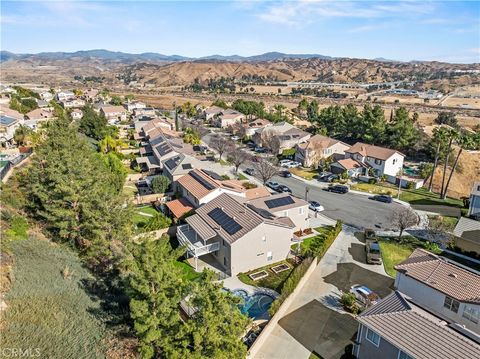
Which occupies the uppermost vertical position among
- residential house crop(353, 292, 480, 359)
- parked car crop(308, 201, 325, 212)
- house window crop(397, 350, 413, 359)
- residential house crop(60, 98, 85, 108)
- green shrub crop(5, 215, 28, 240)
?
residential house crop(60, 98, 85, 108)

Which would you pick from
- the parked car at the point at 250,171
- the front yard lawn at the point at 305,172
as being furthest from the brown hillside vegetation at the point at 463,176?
the parked car at the point at 250,171

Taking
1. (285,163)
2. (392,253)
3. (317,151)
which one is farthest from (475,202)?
(285,163)

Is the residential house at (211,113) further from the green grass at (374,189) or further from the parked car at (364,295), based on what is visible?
the parked car at (364,295)

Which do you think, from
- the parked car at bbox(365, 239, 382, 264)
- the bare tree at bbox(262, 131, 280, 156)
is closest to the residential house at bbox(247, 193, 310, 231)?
the parked car at bbox(365, 239, 382, 264)

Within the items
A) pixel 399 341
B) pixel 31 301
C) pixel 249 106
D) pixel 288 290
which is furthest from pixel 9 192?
pixel 249 106

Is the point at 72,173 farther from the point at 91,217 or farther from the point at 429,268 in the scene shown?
the point at 429,268

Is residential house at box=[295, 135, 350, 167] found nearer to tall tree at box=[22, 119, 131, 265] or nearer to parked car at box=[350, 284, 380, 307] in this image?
parked car at box=[350, 284, 380, 307]
